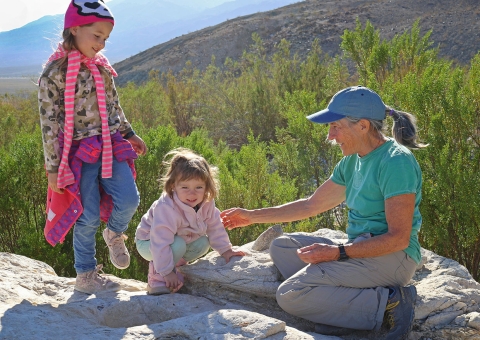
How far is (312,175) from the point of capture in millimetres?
5707

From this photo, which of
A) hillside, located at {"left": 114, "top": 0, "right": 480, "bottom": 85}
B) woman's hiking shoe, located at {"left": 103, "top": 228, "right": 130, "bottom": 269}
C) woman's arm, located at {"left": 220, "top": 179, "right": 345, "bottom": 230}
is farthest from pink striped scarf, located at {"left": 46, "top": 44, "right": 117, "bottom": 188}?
hillside, located at {"left": 114, "top": 0, "right": 480, "bottom": 85}

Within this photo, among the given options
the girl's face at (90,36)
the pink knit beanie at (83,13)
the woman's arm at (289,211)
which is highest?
the pink knit beanie at (83,13)

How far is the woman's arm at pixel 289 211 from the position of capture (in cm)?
340

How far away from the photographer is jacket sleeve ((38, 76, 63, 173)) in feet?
10.1

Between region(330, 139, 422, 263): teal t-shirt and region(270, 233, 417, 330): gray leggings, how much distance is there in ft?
0.48

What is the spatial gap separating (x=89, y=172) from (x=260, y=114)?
23.8ft

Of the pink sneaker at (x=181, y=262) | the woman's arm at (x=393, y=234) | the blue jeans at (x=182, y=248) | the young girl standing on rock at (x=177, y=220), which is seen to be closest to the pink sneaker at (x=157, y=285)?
the young girl standing on rock at (x=177, y=220)

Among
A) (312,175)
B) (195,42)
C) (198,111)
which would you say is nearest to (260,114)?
(198,111)

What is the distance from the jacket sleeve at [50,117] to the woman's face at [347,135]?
4.87 feet

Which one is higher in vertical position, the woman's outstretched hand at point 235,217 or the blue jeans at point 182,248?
the woman's outstretched hand at point 235,217

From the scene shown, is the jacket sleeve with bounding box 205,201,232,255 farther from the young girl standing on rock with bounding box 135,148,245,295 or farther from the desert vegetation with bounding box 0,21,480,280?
the desert vegetation with bounding box 0,21,480,280

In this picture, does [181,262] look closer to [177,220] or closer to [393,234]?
[177,220]

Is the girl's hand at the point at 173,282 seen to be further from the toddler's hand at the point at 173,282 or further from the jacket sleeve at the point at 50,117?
the jacket sleeve at the point at 50,117

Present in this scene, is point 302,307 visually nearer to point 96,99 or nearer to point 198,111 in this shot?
point 96,99
